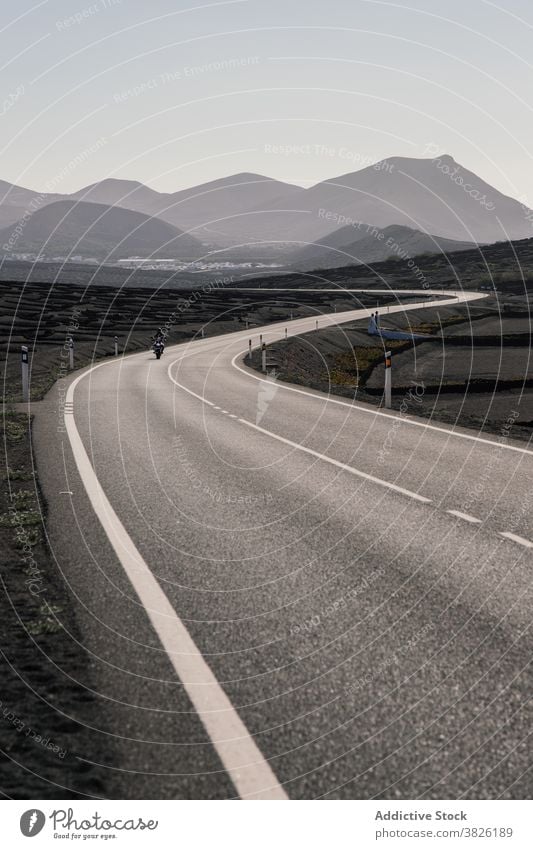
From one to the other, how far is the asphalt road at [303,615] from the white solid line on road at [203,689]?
2cm

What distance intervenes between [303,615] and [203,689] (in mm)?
1241

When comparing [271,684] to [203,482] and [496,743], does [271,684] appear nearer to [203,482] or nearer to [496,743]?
[496,743]

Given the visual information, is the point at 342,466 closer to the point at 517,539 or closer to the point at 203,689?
the point at 517,539

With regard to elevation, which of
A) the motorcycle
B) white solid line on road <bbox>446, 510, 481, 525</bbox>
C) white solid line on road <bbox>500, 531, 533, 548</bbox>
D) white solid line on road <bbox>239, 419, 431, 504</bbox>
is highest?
the motorcycle

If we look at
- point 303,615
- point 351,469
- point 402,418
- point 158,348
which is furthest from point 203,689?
point 158,348

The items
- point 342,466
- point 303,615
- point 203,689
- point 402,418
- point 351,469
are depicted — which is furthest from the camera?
point 402,418

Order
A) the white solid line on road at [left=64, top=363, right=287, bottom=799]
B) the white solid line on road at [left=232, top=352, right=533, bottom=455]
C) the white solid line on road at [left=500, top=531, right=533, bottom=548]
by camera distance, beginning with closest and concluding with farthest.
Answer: the white solid line on road at [left=64, top=363, right=287, bottom=799]
the white solid line on road at [left=500, top=531, right=533, bottom=548]
the white solid line on road at [left=232, top=352, right=533, bottom=455]

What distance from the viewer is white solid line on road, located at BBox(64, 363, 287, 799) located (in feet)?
11.8

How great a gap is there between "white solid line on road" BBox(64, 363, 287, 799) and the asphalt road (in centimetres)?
2

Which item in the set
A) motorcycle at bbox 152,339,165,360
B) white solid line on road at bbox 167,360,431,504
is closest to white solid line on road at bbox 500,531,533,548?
white solid line on road at bbox 167,360,431,504

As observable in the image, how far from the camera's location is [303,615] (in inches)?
220

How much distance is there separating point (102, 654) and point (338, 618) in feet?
5.19

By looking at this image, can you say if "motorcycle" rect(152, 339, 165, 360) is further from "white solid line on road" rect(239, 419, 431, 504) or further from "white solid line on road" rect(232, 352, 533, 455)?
"white solid line on road" rect(239, 419, 431, 504)

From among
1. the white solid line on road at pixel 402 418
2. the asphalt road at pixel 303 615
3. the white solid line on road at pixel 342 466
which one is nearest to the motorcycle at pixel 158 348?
the white solid line on road at pixel 402 418
